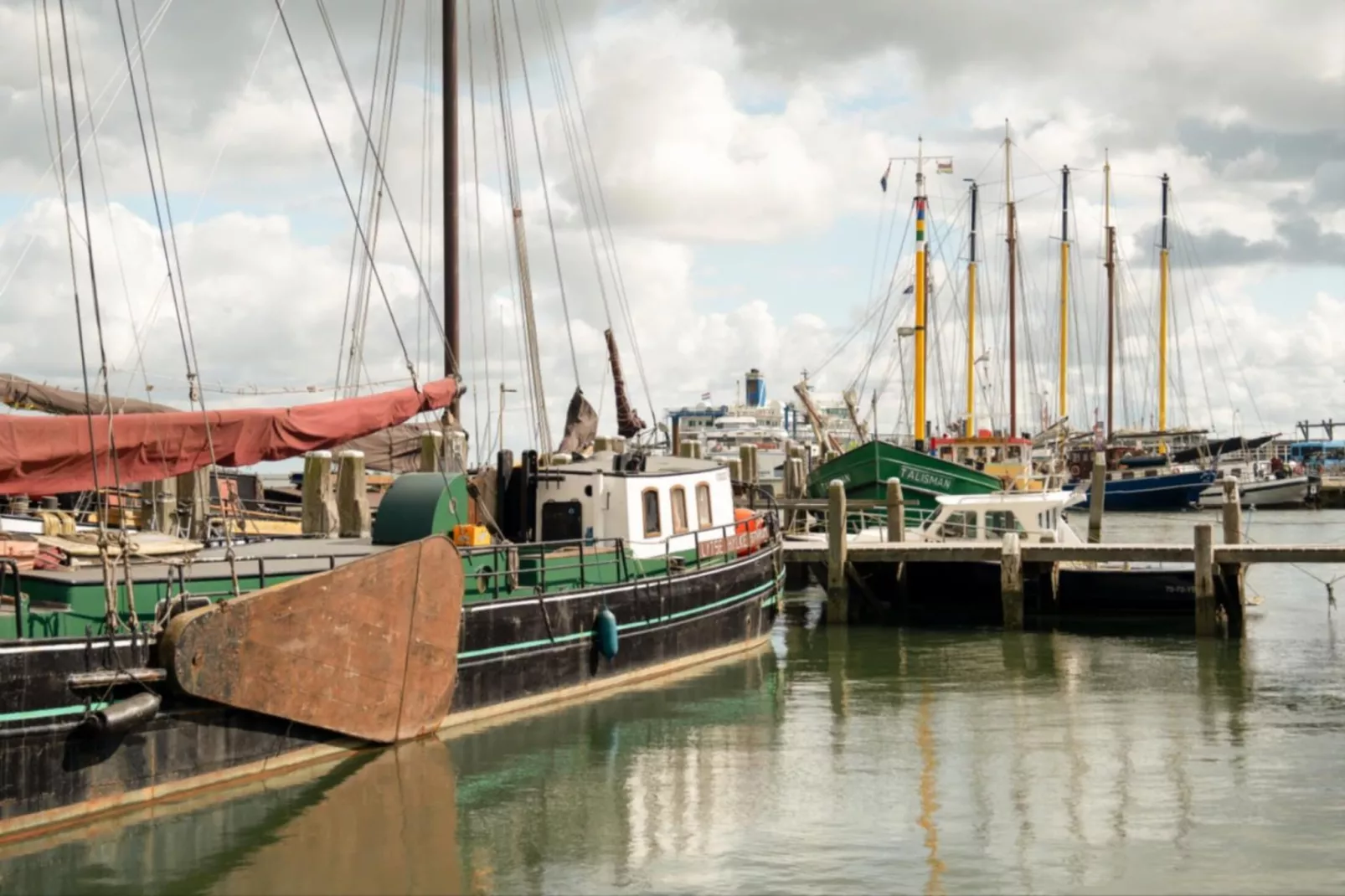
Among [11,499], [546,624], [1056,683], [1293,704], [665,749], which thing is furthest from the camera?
[11,499]

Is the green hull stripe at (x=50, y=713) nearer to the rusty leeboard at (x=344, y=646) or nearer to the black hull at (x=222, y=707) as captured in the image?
the black hull at (x=222, y=707)

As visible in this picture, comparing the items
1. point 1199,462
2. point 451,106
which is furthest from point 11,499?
point 1199,462

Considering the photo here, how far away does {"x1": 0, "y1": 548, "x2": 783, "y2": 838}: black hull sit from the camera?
41.9 feet

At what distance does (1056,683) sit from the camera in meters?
22.2

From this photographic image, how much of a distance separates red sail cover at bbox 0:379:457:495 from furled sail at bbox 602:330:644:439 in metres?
14.6

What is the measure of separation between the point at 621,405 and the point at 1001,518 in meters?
9.12

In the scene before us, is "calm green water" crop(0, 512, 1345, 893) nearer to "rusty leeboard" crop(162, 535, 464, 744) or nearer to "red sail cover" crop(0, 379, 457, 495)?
"rusty leeboard" crop(162, 535, 464, 744)

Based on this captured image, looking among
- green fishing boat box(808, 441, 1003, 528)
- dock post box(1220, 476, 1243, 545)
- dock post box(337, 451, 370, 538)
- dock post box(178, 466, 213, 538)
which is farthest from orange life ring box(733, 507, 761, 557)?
green fishing boat box(808, 441, 1003, 528)

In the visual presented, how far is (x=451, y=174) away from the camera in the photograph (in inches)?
1016

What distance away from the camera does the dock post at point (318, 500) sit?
2355 centimetres

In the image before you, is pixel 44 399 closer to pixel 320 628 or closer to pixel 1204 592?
pixel 320 628

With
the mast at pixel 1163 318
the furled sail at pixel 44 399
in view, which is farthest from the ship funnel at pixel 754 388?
the furled sail at pixel 44 399

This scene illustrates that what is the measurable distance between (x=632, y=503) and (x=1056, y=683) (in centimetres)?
712

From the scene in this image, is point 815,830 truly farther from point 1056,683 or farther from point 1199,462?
point 1199,462
